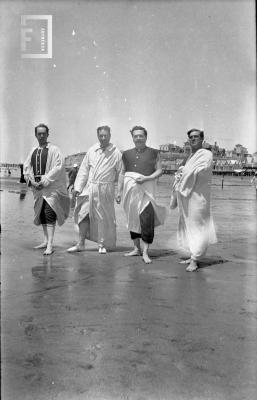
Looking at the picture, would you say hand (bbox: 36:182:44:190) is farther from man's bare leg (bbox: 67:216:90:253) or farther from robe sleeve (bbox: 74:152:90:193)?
man's bare leg (bbox: 67:216:90:253)

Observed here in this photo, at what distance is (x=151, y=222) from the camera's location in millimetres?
6117

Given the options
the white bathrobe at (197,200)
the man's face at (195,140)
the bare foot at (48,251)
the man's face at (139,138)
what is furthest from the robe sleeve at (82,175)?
the man's face at (195,140)

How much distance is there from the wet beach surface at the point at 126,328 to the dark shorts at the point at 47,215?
1.52ft

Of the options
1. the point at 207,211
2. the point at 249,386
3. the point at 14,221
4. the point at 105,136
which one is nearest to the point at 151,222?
the point at 207,211

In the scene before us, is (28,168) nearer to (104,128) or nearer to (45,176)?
(45,176)

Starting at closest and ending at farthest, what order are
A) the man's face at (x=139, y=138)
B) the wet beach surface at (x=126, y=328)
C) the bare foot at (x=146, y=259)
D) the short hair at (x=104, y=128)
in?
the wet beach surface at (x=126, y=328)
the bare foot at (x=146, y=259)
the man's face at (x=139, y=138)
the short hair at (x=104, y=128)

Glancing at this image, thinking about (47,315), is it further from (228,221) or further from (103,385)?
(228,221)

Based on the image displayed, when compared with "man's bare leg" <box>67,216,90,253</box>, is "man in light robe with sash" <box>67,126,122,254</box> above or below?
above

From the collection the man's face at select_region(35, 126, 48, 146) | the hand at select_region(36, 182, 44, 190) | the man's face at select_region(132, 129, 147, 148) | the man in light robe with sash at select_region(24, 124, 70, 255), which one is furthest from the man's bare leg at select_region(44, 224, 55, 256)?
the man's face at select_region(132, 129, 147, 148)

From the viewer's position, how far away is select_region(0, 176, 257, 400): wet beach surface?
2.57m

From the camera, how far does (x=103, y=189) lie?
644cm

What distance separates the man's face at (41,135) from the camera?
6352 mm

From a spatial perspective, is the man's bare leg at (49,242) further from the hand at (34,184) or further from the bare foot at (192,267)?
the bare foot at (192,267)

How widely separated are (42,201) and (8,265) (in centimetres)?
120
